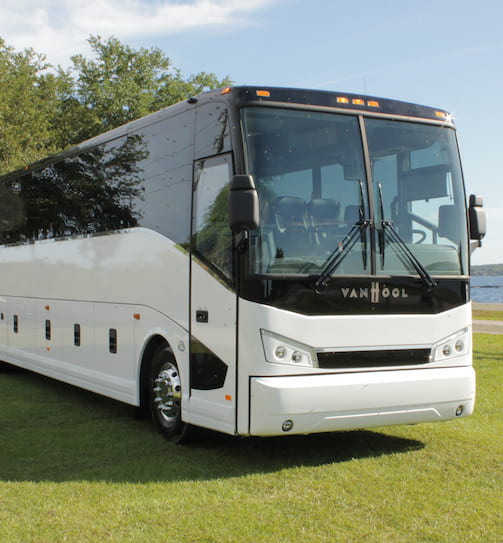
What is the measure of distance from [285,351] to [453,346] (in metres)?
1.81

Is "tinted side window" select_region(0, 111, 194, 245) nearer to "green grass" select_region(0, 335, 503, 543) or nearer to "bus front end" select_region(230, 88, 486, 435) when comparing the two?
"bus front end" select_region(230, 88, 486, 435)

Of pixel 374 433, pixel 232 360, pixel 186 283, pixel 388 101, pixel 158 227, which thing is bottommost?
pixel 374 433

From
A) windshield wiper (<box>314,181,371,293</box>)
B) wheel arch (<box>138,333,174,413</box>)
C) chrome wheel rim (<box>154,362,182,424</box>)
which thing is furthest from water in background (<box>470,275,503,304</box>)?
wheel arch (<box>138,333,174,413</box>)

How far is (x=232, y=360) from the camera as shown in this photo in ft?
22.2

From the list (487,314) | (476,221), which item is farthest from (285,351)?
(487,314)

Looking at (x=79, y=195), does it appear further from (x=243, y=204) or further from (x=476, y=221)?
(x=476, y=221)

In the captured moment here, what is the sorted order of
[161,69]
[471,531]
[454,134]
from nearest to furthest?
[471,531], [454,134], [161,69]

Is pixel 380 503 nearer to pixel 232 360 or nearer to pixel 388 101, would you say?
pixel 232 360

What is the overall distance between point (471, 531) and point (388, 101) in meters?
4.13

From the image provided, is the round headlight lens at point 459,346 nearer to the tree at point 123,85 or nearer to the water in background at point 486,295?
the water in background at point 486,295

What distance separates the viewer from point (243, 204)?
6418 mm

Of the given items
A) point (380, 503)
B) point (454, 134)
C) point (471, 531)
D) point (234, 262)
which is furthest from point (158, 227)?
point (471, 531)

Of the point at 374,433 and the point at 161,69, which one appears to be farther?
the point at 161,69

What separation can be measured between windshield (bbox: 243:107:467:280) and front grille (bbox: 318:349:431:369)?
704 millimetres
